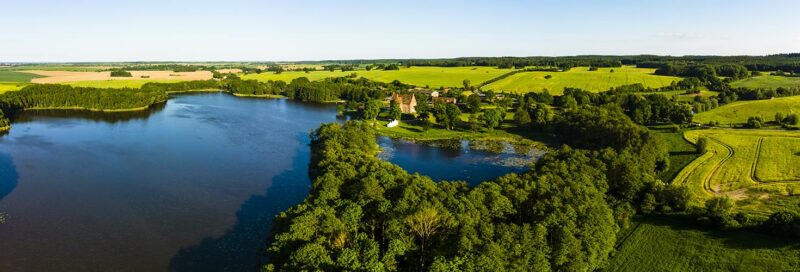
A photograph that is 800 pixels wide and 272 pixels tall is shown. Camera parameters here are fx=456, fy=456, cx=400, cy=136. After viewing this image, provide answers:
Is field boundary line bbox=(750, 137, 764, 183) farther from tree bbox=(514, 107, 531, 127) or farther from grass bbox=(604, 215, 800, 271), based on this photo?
tree bbox=(514, 107, 531, 127)

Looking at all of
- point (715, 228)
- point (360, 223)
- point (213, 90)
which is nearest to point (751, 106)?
point (715, 228)

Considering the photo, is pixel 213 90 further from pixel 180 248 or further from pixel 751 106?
pixel 751 106

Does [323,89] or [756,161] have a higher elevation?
[323,89]

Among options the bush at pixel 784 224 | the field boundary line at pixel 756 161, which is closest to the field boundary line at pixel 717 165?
the field boundary line at pixel 756 161

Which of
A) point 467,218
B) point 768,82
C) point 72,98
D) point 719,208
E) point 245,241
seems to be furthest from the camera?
point 768,82

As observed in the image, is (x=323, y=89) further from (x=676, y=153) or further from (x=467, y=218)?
(x=467, y=218)

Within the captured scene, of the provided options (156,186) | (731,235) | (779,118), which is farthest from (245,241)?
(779,118)
